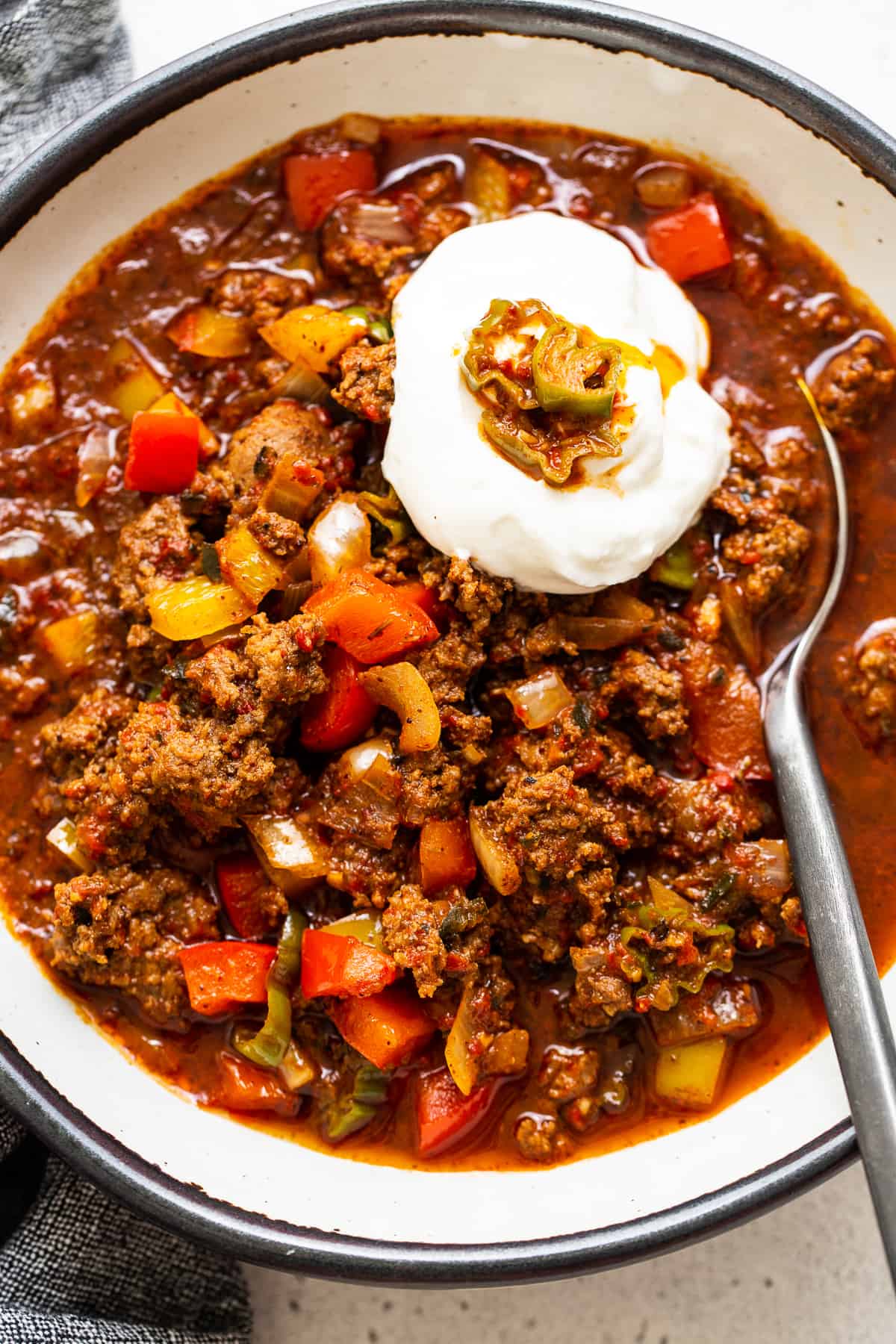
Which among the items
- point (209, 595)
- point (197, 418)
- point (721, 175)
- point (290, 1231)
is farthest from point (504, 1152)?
point (721, 175)

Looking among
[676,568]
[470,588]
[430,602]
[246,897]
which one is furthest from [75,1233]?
[676,568]

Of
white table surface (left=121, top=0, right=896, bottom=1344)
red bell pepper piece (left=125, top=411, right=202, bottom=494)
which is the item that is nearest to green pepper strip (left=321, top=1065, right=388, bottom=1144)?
white table surface (left=121, top=0, right=896, bottom=1344)

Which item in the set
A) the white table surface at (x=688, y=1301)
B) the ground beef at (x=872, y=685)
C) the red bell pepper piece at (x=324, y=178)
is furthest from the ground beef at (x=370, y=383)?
the white table surface at (x=688, y=1301)

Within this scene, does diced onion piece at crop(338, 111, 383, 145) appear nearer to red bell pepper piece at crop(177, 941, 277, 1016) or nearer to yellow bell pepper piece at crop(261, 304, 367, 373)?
yellow bell pepper piece at crop(261, 304, 367, 373)

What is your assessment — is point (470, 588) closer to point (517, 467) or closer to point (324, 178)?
point (517, 467)

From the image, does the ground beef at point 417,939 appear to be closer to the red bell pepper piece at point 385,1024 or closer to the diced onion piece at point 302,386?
the red bell pepper piece at point 385,1024

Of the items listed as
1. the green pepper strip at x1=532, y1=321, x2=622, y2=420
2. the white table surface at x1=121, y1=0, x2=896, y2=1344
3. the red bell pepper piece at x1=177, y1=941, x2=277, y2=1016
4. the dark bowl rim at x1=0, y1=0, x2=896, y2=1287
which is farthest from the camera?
the white table surface at x1=121, y1=0, x2=896, y2=1344
